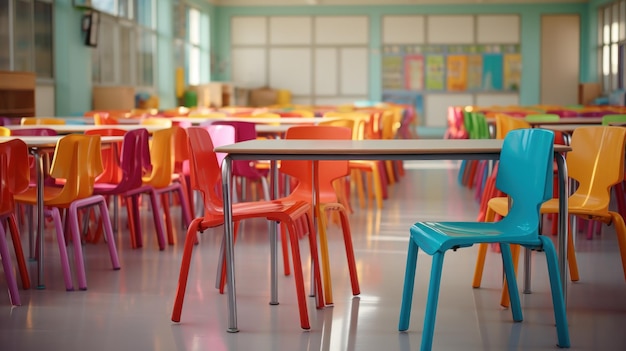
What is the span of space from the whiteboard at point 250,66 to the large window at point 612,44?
26.0 ft

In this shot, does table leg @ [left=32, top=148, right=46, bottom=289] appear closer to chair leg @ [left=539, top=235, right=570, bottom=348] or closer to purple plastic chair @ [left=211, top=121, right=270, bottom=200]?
purple plastic chair @ [left=211, top=121, right=270, bottom=200]

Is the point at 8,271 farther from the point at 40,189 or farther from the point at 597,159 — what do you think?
the point at 597,159

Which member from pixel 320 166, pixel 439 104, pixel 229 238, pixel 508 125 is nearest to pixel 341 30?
pixel 439 104

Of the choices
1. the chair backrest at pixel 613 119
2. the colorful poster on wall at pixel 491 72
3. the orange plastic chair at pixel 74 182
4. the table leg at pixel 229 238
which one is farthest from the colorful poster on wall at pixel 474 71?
the table leg at pixel 229 238

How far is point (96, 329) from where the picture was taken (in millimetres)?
3475

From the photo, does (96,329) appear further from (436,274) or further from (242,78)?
(242,78)

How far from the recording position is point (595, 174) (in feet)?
13.6

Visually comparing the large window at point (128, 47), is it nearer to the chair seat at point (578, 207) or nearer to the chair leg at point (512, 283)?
the chair seat at point (578, 207)

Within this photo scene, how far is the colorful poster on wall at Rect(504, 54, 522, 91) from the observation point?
20766 millimetres

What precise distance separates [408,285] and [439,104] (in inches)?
704

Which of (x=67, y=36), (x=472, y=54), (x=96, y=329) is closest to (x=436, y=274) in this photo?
(x=96, y=329)

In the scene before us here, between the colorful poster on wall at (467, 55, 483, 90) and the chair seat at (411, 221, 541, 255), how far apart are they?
17861mm

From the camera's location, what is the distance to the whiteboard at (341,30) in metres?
21.1

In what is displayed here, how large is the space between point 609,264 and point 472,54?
53.9ft
